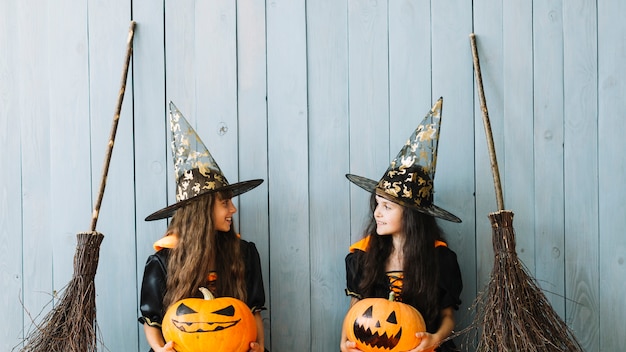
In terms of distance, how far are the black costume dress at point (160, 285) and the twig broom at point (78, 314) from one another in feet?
0.61

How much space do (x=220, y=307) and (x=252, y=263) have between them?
0.37 meters

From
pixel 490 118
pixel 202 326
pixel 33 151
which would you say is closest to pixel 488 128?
pixel 490 118

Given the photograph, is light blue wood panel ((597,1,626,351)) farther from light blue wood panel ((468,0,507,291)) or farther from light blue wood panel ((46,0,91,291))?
light blue wood panel ((46,0,91,291))

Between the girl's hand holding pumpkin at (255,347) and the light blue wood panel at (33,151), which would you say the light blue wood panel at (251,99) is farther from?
the light blue wood panel at (33,151)

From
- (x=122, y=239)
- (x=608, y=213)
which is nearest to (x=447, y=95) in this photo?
(x=608, y=213)

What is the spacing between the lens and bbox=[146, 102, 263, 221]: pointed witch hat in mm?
2418

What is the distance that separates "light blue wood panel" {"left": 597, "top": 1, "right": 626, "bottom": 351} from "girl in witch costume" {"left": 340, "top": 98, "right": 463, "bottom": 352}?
71 cm

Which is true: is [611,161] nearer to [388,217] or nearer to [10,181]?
[388,217]

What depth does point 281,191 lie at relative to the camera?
2.78 m

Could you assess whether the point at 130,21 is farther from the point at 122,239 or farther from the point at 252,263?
the point at 252,263

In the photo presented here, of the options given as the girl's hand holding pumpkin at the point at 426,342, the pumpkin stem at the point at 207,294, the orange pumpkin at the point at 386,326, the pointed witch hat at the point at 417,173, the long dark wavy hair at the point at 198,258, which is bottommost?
the girl's hand holding pumpkin at the point at 426,342

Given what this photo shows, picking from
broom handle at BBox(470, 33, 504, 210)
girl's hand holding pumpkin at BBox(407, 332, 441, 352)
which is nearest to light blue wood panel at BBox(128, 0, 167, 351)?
girl's hand holding pumpkin at BBox(407, 332, 441, 352)

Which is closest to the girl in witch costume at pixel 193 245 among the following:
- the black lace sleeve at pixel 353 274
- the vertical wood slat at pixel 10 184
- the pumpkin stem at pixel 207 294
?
the pumpkin stem at pixel 207 294

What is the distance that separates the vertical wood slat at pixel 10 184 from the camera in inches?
107
